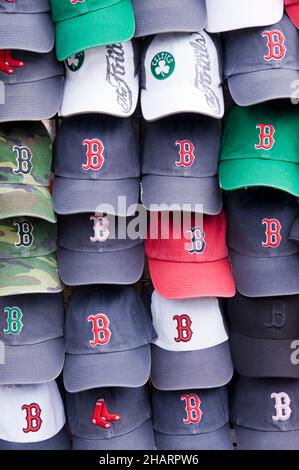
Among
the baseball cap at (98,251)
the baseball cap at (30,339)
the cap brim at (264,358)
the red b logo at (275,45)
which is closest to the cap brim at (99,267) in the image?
the baseball cap at (98,251)

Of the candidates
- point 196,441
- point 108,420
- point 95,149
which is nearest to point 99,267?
point 95,149

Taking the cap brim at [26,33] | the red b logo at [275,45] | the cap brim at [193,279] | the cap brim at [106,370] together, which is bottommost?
the cap brim at [106,370]

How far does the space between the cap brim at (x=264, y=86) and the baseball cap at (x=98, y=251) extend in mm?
362

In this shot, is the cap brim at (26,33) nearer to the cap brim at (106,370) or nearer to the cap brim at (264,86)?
the cap brim at (264,86)

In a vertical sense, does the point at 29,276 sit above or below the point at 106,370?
above

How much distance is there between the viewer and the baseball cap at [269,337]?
1.42 m

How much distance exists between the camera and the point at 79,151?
1351 millimetres

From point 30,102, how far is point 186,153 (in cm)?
35

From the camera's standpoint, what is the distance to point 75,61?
4.35 ft

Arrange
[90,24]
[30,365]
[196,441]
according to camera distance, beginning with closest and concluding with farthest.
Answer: [90,24]
[30,365]
[196,441]

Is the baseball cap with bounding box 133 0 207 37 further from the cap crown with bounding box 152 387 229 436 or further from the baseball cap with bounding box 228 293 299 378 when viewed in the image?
the cap crown with bounding box 152 387 229 436

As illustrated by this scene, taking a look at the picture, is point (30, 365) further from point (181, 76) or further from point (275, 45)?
point (275, 45)
